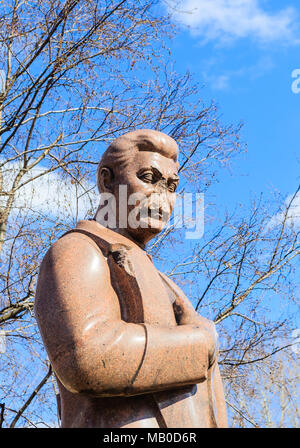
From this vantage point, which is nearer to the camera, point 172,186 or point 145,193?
point 145,193

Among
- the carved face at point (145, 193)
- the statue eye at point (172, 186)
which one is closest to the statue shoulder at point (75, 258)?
the carved face at point (145, 193)

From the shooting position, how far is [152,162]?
3.73 metres

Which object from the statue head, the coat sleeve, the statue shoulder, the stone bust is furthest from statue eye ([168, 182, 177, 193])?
the coat sleeve

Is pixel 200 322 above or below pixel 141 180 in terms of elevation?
below

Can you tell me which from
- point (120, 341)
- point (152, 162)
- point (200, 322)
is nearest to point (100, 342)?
point (120, 341)

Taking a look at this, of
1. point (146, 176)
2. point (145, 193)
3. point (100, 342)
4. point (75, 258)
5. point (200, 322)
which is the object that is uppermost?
point (146, 176)

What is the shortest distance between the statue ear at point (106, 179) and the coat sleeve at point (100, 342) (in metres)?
0.77

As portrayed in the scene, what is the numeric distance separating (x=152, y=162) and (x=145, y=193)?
20 centimetres

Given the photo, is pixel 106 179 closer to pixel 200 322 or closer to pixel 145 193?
pixel 145 193

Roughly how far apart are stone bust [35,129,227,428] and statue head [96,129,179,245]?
8.7 inches

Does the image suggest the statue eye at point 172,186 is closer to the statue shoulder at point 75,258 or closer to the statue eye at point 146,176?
the statue eye at point 146,176

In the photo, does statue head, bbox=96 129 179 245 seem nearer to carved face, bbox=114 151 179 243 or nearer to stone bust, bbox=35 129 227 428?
carved face, bbox=114 151 179 243

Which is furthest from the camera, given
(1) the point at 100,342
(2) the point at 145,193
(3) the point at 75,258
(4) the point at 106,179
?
(4) the point at 106,179

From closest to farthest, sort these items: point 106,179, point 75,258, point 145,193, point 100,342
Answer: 1. point 100,342
2. point 75,258
3. point 145,193
4. point 106,179
